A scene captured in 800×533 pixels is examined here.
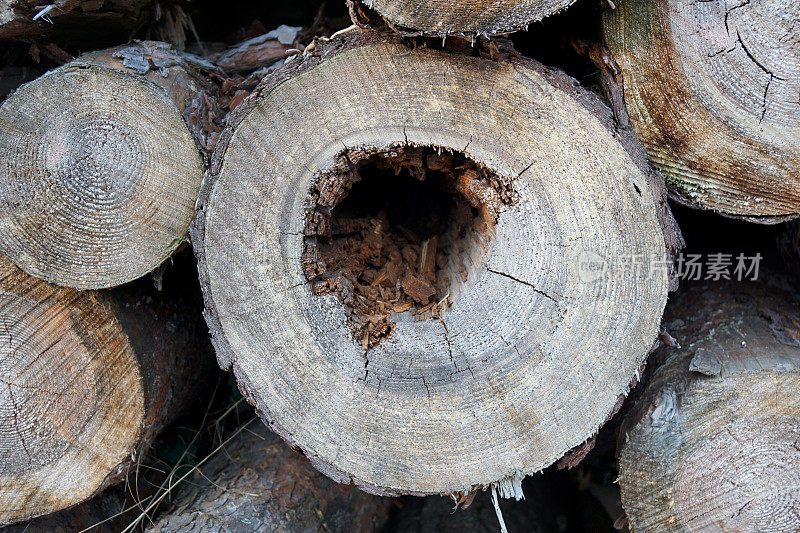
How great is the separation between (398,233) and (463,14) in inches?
30.1

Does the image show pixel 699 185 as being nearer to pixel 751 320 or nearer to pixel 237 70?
pixel 751 320

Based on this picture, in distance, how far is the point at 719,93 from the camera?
144 centimetres

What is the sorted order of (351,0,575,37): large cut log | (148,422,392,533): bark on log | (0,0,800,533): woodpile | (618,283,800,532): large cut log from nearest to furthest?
1. (351,0,575,37): large cut log
2. (0,0,800,533): woodpile
3. (618,283,800,532): large cut log
4. (148,422,392,533): bark on log

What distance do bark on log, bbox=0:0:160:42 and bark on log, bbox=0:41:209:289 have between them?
10.7 inches

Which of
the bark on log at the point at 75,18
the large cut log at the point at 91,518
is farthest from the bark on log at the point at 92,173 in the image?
the large cut log at the point at 91,518

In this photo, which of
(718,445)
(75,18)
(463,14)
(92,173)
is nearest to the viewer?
(463,14)

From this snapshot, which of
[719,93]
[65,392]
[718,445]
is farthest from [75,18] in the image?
[718,445]

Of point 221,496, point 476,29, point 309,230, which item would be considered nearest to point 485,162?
point 476,29

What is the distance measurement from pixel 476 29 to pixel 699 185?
76cm

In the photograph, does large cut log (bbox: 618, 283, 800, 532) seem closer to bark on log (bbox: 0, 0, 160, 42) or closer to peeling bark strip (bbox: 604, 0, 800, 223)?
peeling bark strip (bbox: 604, 0, 800, 223)

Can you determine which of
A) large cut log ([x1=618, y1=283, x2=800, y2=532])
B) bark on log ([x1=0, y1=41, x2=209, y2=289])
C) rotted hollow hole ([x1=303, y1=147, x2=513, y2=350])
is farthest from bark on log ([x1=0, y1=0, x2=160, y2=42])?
large cut log ([x1=618, y1=283, x2=800, y2=532])

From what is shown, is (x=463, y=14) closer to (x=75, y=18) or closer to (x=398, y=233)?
(x=398, y=233)

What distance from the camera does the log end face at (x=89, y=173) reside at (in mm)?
1411

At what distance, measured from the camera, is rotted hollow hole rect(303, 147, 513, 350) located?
139 cm
